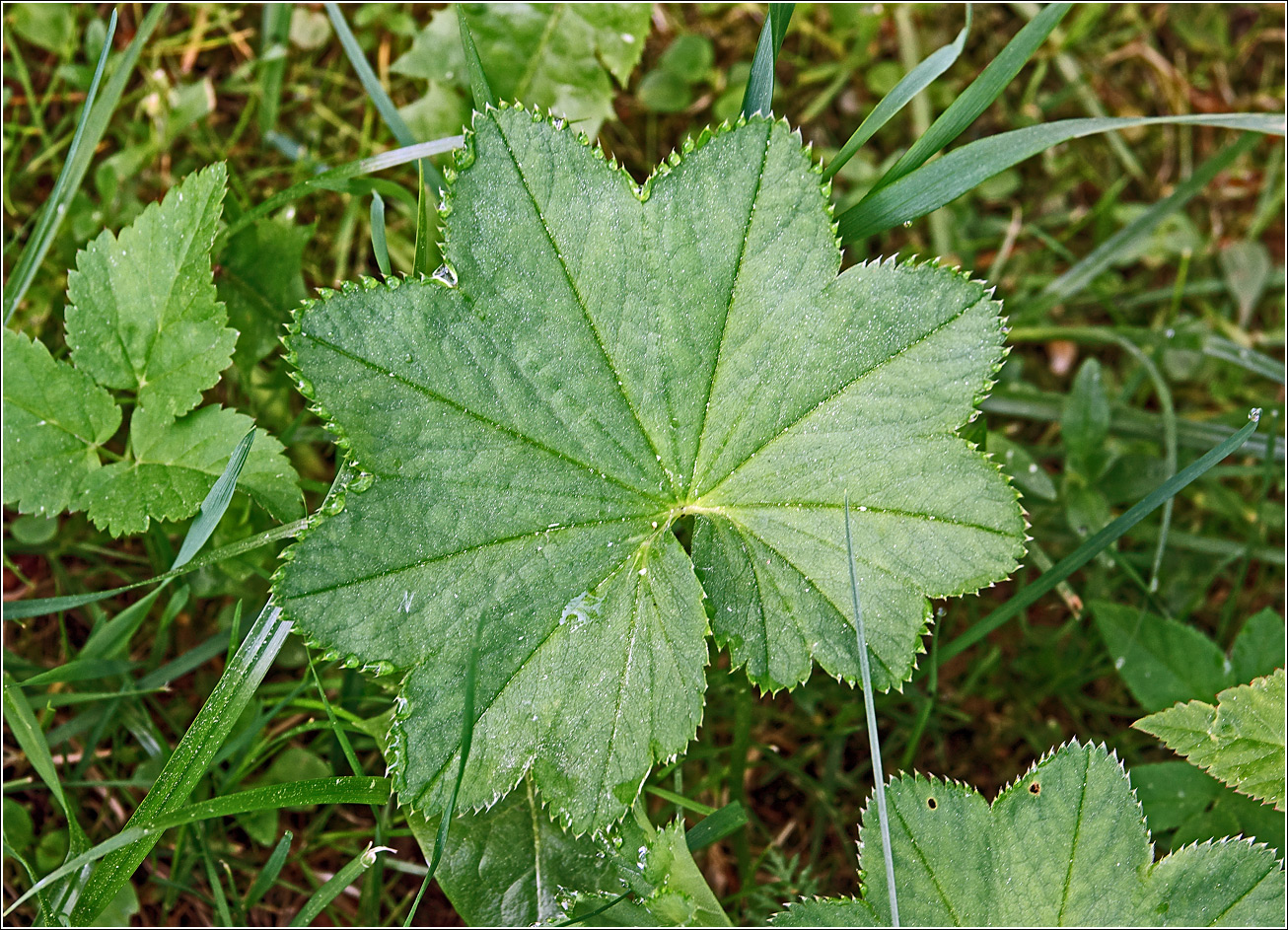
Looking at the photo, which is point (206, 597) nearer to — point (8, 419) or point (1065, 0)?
point (8, 419)

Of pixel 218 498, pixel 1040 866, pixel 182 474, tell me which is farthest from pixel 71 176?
pixel 1040 866

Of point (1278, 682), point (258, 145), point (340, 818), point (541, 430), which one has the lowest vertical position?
point (340, 818)

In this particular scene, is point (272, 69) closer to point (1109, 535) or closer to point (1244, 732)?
point (1109, 535)

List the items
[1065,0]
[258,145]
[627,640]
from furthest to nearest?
[258,145] < [1065,0] < [627,640]

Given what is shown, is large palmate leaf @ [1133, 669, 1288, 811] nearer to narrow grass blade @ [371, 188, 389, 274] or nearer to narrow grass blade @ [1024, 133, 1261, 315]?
narrow grass blade @ [1024, 133, 1261, 315]

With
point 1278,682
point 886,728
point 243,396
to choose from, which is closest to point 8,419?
point 243,396

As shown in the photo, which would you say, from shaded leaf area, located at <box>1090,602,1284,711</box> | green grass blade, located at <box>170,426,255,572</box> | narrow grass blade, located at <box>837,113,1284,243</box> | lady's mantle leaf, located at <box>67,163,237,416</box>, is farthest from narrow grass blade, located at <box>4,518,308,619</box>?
shaded leaf area, located at <box>1090,602,1284,711</box>

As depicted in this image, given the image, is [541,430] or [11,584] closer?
[541,430]
